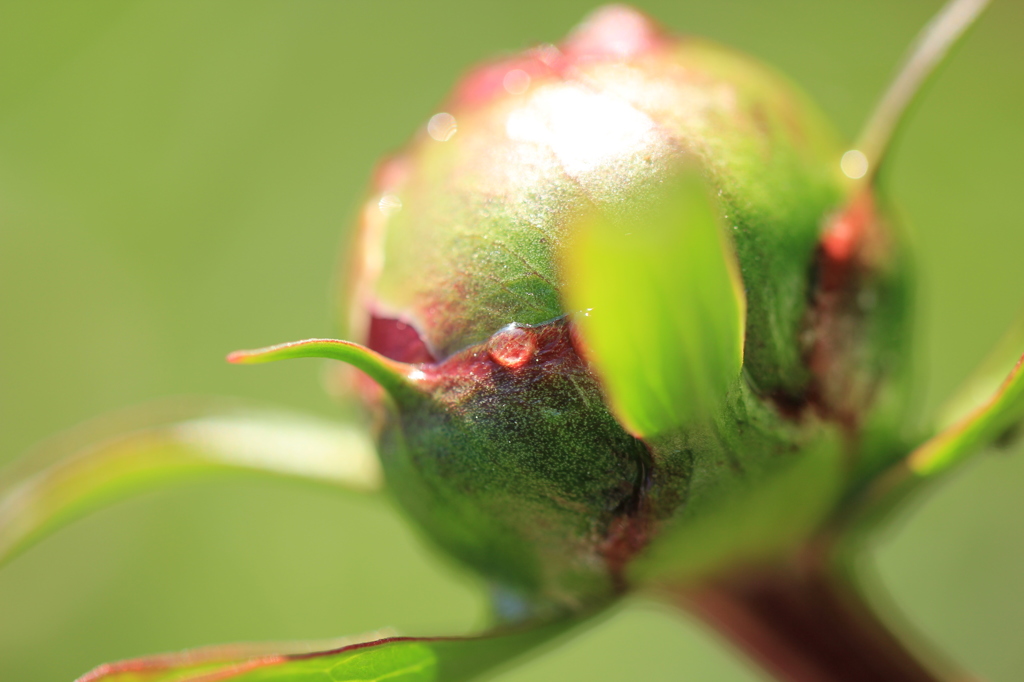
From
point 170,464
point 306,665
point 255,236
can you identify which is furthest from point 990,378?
point 255,236

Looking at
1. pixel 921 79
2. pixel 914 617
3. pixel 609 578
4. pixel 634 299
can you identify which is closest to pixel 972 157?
pixel 914 617

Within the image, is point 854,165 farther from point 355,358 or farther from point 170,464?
point 170,464

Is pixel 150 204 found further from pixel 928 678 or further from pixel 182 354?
pixel 928 678

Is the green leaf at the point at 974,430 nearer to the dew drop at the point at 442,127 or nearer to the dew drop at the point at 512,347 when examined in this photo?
the dew drop at the point at 512,347

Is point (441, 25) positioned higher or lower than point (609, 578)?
higher

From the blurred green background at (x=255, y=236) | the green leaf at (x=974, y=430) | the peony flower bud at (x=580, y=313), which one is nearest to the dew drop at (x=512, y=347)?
the peony flower bud at (x=580, y=313)

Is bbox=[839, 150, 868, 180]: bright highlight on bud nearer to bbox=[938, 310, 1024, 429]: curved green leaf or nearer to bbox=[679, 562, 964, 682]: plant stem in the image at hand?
bbox=[938, 310, 1024, 429]: curved green leaf

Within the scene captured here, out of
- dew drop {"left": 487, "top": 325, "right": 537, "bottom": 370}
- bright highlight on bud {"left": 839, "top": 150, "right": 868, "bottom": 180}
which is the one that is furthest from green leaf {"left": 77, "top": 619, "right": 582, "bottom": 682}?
bright highlight on bud {"left": 839, "top": 150, "right": 868, "bottom": 180}
